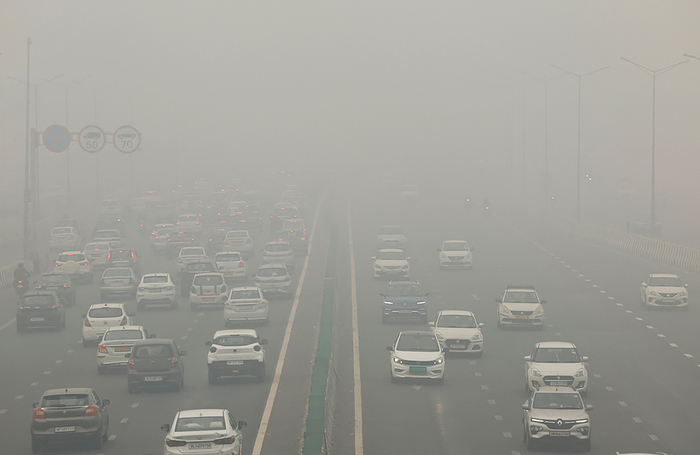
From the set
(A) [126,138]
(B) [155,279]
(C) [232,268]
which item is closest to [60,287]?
(B) [155,279]

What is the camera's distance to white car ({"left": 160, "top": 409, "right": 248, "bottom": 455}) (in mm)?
19266

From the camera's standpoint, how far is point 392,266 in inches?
2021

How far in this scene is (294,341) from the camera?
1403 inches

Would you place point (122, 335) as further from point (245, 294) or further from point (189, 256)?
point (189, 256)

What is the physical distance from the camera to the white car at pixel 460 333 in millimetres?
32781

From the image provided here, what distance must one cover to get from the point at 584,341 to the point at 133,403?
54.5 ft

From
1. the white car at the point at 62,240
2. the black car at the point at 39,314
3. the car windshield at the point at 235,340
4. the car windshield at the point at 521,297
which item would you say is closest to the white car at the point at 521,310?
the car windshield at the point at 521,297

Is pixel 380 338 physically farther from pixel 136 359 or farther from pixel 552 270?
pixel 552 270

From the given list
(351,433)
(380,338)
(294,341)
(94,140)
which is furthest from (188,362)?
(94,140)

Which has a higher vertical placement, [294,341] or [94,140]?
[94,140]

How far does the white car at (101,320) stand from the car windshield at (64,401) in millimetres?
12998

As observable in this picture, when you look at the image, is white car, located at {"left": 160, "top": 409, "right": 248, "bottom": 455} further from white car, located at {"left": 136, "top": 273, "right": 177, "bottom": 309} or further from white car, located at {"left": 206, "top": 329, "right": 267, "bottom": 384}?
white car, located at {"left": 136, "top": 273, "right": 177, "bottom": 309}

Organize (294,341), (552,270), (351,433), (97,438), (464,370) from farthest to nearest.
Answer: (552,270) < (294,341) < (464,370) < (351,433) < (97,438)

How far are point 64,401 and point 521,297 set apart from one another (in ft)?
69.6
